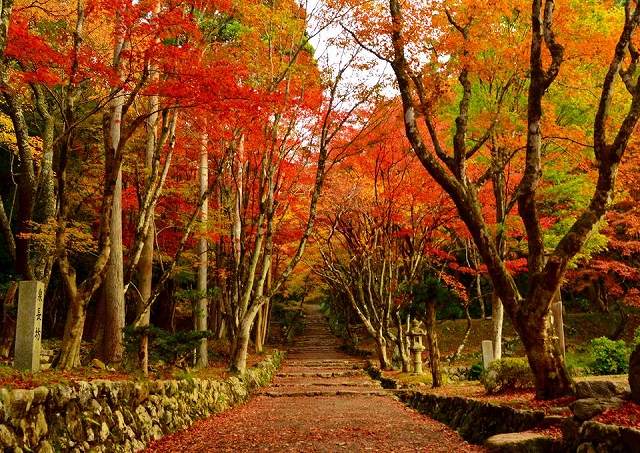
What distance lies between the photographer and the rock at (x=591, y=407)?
5344mm

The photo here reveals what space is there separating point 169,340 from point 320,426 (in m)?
4.10

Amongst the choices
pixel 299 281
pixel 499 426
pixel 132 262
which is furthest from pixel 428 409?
pixel 299 281

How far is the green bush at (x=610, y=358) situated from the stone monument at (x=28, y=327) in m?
10.3

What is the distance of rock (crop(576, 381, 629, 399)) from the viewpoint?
20.4 ft

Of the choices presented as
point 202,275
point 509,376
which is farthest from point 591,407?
point 202,275

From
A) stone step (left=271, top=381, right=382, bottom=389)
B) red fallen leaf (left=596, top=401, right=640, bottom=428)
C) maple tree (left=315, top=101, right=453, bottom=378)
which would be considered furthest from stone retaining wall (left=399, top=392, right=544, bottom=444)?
maple tree (left=315, top=101, right=453, bottom=378)

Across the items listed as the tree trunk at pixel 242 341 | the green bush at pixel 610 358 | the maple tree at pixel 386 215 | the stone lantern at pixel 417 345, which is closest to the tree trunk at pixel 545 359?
the green bush at pixel 610 358

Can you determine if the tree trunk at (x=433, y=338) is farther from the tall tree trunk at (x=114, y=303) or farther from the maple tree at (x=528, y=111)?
the tall tree trunk at (x=114, y=303)

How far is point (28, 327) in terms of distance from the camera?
712cm

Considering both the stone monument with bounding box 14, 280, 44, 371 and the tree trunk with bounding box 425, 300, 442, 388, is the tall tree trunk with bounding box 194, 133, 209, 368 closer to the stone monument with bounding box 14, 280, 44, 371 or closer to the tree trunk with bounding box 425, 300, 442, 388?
the tree trunk with bounding box 425, 300, 442, 388

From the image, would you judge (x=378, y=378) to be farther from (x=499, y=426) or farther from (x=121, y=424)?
(x=121, y=424)

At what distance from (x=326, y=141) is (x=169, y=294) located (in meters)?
17.7

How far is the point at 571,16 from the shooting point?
37.0 ft

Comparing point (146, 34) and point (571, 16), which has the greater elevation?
point (571, 16)
